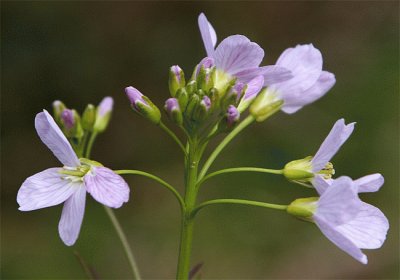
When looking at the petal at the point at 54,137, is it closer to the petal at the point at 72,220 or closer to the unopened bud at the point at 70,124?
the petal at the point at 72,220

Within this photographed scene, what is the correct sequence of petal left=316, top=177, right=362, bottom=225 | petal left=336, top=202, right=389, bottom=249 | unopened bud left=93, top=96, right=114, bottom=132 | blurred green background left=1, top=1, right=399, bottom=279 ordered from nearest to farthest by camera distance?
petal left=316, top=177, right=362, bottom=225 → petal left=336, top=202, right=389, bottom=249 → unopened bud left=93, top=96, right=114, bottom=132 → blurred green background left=1, top=1, right=399, bottom=279

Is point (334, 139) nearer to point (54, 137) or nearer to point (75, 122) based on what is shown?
point (54, 137)

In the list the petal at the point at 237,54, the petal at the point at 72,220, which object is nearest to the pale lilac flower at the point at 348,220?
the petal at the point at 237,54

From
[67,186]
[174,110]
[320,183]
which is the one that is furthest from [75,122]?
[320,183]

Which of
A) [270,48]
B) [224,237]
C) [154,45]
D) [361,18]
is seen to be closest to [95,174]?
[224,237]

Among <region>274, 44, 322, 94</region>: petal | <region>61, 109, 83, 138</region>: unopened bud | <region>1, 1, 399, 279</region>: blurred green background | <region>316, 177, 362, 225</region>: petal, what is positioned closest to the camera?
<region>316, 177, 362, 225</region>: petal

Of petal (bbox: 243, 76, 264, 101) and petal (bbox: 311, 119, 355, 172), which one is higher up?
petal (bbox: 243, 76, 264, 101)

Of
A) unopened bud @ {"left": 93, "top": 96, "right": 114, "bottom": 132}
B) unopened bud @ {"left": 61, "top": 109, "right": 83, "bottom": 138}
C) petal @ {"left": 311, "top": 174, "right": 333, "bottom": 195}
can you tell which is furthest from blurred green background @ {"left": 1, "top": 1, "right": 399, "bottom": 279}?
petal @ {"left": 311, "top": 174, "right": 333, "bottom": 195}

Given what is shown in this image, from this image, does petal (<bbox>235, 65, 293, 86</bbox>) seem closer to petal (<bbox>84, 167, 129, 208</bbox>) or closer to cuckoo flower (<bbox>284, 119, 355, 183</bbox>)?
cuckoo flower (<bbox>284, 119, 355, 183</bbox>)
